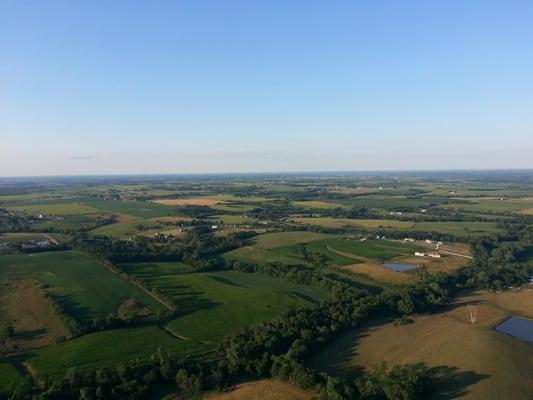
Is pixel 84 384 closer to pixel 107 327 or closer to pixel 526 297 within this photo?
pixel 107 327

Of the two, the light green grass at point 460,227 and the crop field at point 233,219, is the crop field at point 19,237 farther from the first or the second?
the light green grass at point 460,227

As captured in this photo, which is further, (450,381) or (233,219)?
(233,219)

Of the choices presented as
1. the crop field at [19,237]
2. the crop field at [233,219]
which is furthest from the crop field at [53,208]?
the crop field at [233,219]

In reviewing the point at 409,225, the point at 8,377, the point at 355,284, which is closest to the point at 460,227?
the point at 409,225

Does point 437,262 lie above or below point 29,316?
above

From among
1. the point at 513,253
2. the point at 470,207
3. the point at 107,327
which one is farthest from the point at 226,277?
the point at 470,207

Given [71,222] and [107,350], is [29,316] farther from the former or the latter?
[71,222]
